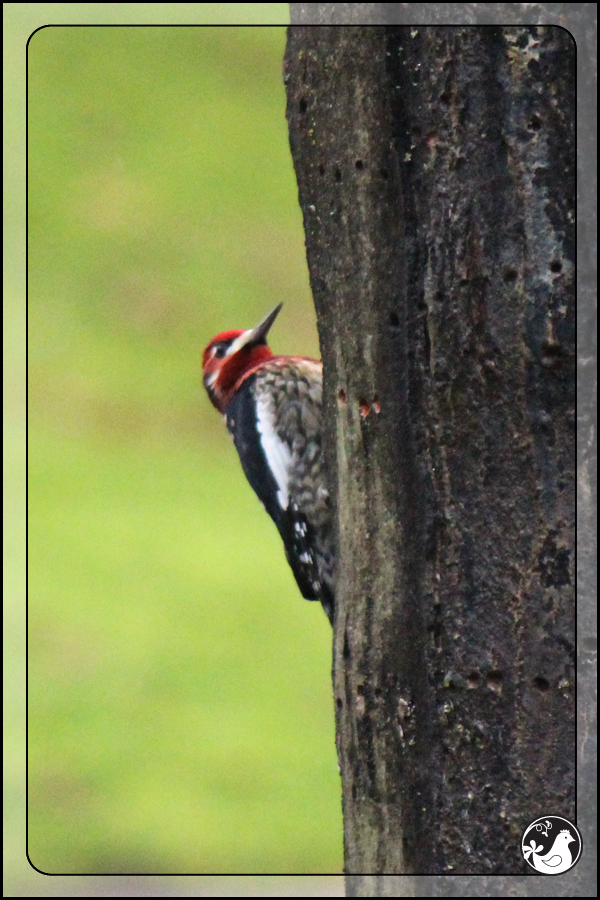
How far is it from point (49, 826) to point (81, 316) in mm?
4192

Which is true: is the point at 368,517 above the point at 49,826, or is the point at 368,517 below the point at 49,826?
above

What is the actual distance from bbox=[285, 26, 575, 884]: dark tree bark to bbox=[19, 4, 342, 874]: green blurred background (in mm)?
1447

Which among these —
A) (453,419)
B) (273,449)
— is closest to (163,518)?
(273,449)

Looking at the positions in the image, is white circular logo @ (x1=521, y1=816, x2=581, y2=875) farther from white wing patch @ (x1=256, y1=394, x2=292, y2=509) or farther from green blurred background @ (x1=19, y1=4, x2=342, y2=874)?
green blurred background @ (x1=19, y1=4, x2=342, y2=874)

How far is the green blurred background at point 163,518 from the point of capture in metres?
4.97

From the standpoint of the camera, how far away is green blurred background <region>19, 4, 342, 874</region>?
4.97 meters

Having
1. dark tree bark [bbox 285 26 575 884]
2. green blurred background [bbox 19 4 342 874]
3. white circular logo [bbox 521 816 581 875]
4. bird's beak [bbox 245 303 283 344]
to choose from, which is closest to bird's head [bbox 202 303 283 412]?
bird's beak [bbox 245 303 283 344]

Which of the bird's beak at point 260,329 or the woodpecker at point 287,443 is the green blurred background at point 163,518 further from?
the woodpecker at point 287,443

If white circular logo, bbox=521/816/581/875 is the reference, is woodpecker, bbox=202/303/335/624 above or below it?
above

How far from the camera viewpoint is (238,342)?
3.54 metres

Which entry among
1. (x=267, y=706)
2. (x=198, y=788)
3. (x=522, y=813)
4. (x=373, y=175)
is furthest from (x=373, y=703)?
(x=267, y=706)

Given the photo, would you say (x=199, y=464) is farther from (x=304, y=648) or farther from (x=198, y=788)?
(x=198, y=788)

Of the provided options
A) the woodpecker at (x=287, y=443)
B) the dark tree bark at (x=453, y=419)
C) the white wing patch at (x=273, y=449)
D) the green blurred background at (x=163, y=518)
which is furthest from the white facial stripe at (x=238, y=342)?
the dark tree bark at (x=453, y=419)

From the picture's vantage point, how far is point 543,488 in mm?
1486
